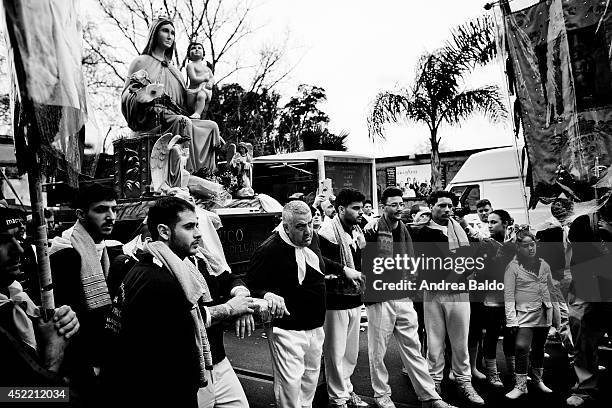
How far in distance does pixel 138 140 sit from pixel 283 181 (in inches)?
587

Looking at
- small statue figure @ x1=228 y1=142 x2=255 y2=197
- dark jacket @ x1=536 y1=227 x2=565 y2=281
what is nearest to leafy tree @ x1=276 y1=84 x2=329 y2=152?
small statue figure @ x1=228 y1=142 x2=255 y2=197

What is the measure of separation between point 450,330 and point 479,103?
38.0ft

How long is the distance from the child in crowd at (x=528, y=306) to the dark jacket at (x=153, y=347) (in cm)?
421


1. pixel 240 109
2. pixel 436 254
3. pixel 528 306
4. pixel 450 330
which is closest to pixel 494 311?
pixel 528 306

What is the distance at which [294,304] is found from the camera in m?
4.62

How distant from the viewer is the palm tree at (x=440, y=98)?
14.9m

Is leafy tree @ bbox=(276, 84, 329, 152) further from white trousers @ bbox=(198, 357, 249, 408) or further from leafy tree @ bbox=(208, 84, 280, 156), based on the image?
white trousers @ bbox=(198, 357, 249, 408)

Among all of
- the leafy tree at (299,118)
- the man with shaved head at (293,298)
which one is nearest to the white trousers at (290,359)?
the man with shaved head at (293,298)

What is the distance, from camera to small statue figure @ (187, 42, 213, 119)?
7.79m

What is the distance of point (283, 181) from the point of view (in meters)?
22.1

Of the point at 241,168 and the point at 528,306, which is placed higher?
the point at 241,168

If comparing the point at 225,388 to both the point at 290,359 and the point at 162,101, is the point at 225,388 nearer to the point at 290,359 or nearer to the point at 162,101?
the point at 290,359

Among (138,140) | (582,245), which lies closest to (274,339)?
(582,245)

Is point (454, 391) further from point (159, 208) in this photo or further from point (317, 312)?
point (159, 208)
